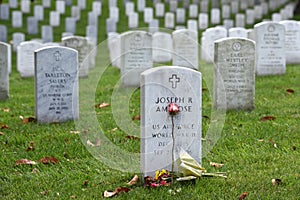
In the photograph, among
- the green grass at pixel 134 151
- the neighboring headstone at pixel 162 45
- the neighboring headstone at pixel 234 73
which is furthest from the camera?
the neighboring headstone at pixel 162 45

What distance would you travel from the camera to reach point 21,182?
213 inches

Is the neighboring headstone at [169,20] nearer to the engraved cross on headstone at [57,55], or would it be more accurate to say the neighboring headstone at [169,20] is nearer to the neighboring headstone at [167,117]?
the engraved cross on headstone at [57,55]

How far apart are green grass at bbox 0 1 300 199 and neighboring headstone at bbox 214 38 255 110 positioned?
0.75ft

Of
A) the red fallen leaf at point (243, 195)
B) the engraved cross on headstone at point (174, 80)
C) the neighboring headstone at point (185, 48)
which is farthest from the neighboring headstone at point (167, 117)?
the neighboring headstone at point (185, 48)

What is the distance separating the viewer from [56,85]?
26.8 feet

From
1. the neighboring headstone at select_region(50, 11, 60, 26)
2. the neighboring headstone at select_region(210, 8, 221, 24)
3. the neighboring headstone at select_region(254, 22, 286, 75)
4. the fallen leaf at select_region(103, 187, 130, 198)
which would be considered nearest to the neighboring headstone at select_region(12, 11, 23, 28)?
the neighboring headstone at select_region(50, 11, 60, 26)

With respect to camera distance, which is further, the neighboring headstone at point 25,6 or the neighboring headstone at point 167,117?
the neighboring headstone at point 25,6

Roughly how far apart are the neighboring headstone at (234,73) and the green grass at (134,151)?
230mm

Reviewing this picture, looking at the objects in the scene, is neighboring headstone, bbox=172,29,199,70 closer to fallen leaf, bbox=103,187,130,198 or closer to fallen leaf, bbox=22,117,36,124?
fallen leaf, bbox=22,117,36,124

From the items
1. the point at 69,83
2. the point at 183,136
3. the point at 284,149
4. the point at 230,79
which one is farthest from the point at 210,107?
the point at 183,136

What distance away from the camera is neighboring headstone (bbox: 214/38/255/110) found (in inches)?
330

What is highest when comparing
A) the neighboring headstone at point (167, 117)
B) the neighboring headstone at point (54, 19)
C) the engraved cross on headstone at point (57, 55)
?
the neighboring headstone at point (54, 19)

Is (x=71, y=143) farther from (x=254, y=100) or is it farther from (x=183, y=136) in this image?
(x=254, y=100)

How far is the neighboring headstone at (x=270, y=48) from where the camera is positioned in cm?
1120
